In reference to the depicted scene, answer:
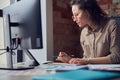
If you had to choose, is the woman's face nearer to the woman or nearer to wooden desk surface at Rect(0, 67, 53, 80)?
the woman

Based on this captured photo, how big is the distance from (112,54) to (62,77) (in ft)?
2.87

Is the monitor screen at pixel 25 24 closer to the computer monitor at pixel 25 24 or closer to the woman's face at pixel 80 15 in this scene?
the computer monitor at pixel 25 24

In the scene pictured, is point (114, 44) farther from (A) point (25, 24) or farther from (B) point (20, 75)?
(B) point (20, 75)

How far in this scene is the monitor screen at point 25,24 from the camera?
58.8 inches

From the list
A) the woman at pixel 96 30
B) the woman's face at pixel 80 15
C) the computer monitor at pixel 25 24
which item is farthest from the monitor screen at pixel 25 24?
the woman's face at pixel 80 15

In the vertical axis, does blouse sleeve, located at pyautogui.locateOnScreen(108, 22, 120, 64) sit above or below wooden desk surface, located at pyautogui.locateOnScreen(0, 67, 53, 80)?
above

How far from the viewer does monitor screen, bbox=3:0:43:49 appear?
4.90 feet

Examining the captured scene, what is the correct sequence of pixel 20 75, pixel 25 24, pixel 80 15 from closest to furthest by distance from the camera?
1. pixel 20 75
2. pixel 25 24
3. pixel 80 15

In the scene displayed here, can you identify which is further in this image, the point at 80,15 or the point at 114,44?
the point at 80,15

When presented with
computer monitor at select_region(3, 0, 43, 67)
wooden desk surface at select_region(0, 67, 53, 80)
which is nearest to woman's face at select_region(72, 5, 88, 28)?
computer monitor at select_region(3, 0, 43, 67)

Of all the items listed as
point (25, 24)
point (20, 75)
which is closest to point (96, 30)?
point (25, 24)

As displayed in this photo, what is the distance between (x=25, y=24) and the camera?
5.11 feet

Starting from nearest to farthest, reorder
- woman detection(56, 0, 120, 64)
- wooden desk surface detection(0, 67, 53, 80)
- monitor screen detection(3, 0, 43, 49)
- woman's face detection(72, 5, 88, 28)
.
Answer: wooden desk surface detection(0, 67, 53, 80)
monitor screen detection(3, 0, 43, 49)
woman detection(56, 0, 120, 64)
woman's face detection(72, 5, 88, 28)

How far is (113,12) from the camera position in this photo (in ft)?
9.71
